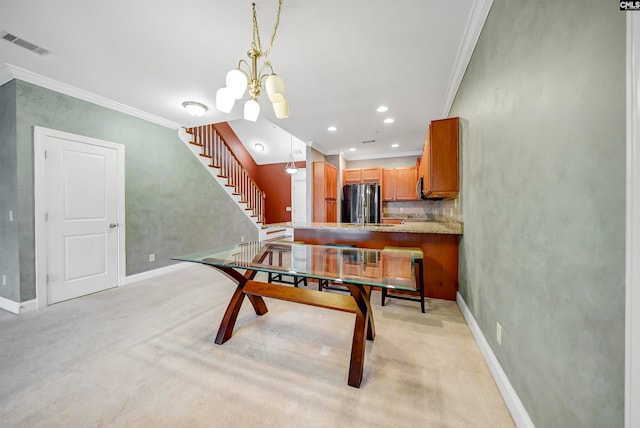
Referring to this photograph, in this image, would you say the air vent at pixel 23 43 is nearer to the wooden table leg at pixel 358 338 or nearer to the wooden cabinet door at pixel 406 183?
the wooden table leg at pixel 358 338

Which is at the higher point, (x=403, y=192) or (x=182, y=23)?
(x=182, y=23)

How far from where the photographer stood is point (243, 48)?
2.22 meters

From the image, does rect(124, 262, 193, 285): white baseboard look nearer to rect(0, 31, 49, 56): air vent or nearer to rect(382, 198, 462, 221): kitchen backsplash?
rect(0, 31, 49, 56): air vent

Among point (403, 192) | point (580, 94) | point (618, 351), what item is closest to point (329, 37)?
point (580, 94)

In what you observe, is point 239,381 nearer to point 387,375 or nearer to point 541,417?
point 387,375

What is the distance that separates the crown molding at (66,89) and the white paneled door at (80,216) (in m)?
0.53

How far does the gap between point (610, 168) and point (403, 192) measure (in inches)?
207

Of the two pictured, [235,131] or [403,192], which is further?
[235,131]

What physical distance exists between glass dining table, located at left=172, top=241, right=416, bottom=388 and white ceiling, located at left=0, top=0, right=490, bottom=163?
6.16 ft

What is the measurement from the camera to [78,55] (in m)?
2.31

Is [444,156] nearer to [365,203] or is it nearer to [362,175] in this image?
[365,203]

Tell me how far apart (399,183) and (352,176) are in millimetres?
1184

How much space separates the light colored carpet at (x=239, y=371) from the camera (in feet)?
4.39

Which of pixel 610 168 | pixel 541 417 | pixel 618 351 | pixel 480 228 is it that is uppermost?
pixel 610 168
